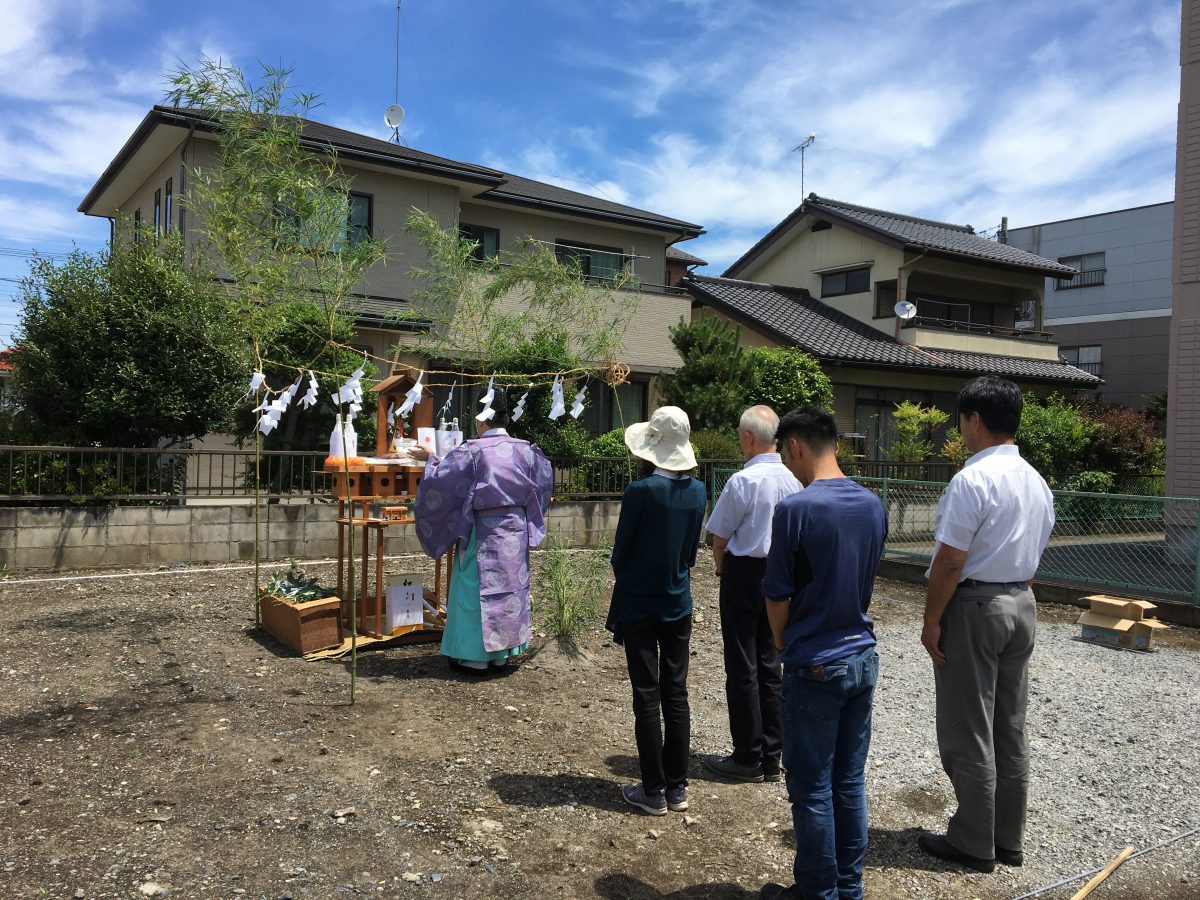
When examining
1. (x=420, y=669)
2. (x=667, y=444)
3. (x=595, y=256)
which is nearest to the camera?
(x=667, y=444)

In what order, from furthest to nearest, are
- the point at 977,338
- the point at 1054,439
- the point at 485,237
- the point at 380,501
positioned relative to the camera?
the point at 977,338, the point at 1054,439, the point at 485,237, the point at 380,501

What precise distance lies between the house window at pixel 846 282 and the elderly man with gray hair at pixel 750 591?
58.6ft

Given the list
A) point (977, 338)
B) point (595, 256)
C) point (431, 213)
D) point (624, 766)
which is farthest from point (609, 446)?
point (977, 338)

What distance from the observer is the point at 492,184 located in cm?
1516

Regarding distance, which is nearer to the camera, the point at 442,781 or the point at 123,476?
the point at 442,781

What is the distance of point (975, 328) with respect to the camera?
21578 mm

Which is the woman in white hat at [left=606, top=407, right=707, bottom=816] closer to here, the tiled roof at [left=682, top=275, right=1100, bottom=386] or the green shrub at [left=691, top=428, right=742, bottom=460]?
the green shrub at [left=691, top=428, right=742, bottom=460]

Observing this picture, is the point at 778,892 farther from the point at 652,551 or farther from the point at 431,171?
the point at 431,171

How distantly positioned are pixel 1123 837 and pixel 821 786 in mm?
1958

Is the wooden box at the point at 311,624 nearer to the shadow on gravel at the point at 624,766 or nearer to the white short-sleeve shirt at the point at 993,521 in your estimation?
the shadow on gravel at the point at 624,766

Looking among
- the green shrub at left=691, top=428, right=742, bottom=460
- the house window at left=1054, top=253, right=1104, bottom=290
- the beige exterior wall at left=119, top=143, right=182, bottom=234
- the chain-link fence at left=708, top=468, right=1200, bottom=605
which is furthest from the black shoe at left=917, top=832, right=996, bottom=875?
the house window at left=1054, top=253, right=1104, bottom=290

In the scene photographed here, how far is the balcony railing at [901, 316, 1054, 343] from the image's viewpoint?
2042cm

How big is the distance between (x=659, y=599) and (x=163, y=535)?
727 centimetres

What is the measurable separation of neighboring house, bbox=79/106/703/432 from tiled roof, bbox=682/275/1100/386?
2274mm
